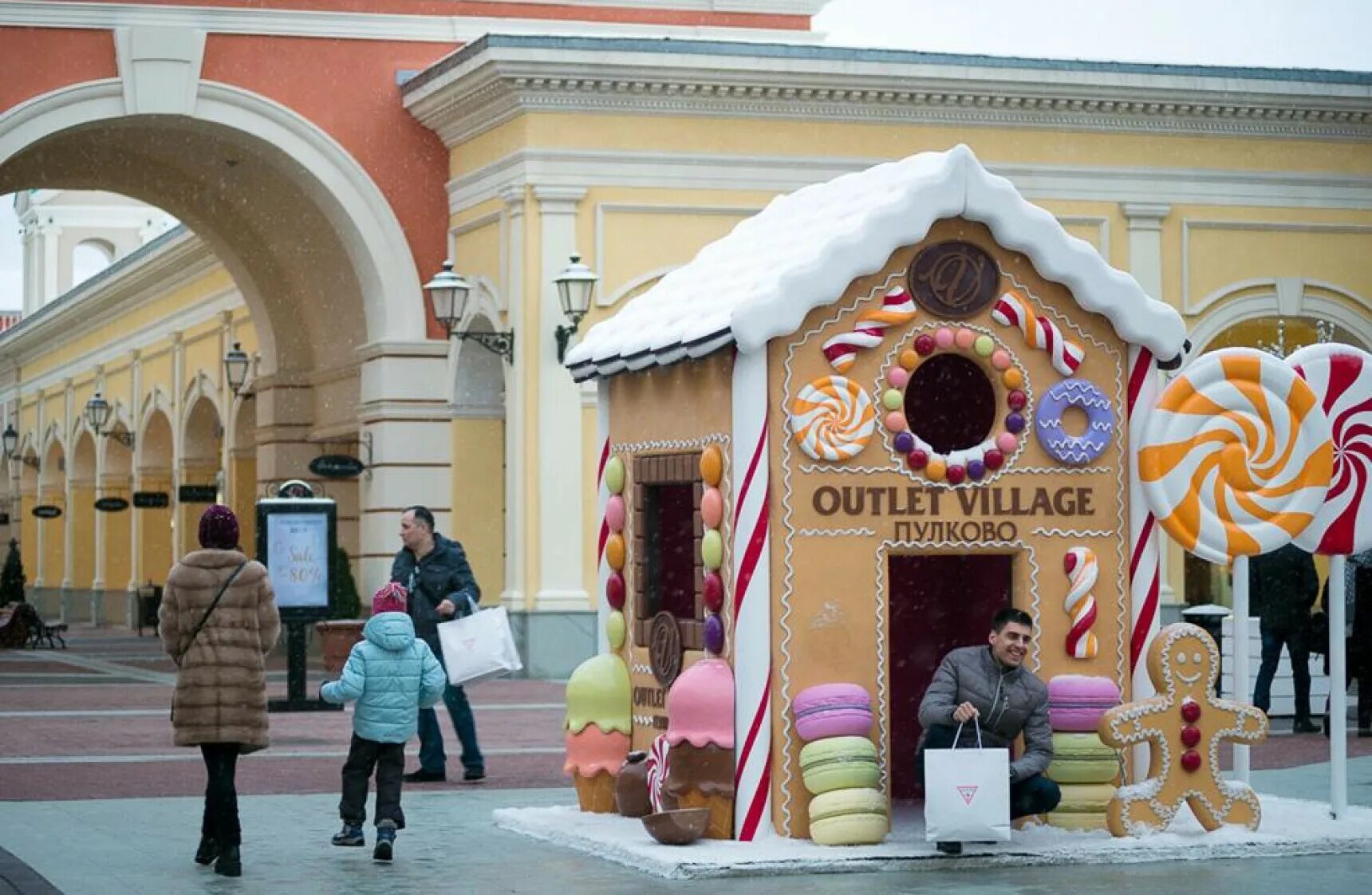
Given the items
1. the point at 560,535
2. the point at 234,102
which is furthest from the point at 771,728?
the point at 234,102

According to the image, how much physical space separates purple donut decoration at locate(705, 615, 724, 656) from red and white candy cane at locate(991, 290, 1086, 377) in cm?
198

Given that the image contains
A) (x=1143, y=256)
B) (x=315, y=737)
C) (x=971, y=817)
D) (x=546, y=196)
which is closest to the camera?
Answer: (x=971, y=817)

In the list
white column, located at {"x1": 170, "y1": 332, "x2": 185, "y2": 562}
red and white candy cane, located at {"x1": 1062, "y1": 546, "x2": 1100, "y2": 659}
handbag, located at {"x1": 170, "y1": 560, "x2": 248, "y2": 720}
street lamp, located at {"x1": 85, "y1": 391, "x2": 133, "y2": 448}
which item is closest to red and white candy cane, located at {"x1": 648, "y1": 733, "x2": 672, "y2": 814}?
red and white candy cane, located at {"x1": 1062, "y1": 546, "x2": 1100, "y2": 659}

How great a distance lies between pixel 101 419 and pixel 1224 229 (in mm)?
24729

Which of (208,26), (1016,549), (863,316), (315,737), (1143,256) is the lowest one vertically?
(315,737)

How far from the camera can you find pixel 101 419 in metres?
48.4

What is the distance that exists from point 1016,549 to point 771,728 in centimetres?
151

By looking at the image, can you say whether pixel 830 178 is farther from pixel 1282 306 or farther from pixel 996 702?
Result: pixel 996 702

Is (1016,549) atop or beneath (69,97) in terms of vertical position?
beneath

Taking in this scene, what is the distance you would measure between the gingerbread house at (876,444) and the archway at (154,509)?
35.8 m

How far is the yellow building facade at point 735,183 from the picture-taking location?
27906 millimetres

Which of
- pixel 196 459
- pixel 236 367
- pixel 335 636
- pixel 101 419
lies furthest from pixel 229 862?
pixel 101 419

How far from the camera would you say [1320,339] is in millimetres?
31781

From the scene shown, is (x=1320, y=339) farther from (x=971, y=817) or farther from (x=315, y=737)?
(x=971, y=817)
